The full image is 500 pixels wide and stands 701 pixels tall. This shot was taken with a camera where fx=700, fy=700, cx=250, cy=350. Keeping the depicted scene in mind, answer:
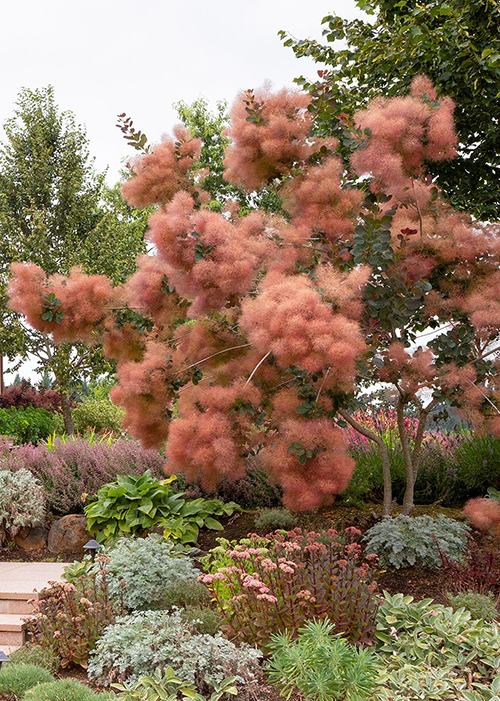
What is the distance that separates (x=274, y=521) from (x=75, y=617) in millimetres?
2054

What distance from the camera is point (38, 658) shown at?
399cm

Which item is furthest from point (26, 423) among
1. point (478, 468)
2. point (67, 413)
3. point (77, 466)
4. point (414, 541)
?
point (414, 541)

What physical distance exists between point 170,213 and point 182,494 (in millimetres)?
2802

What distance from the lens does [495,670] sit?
3.72m

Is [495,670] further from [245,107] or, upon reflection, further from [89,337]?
[245,107]

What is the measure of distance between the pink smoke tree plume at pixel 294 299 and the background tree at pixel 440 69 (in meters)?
0.44

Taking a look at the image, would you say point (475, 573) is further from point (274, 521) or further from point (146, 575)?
point (146, 575)

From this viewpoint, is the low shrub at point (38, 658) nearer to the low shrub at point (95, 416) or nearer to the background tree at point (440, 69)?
the background tree at point (440, 69)

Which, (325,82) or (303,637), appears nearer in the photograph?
(303,637)

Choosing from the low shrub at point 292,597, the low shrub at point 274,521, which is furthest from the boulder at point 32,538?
the low shrub at point 292,597

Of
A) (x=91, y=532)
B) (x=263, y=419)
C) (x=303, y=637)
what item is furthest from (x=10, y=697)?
(x=91, y=532)

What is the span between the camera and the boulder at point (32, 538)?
22.5 feet

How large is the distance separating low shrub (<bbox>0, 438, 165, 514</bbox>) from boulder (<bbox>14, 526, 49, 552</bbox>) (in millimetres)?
268

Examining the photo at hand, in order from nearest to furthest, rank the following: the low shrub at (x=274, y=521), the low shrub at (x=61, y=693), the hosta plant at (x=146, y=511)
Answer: the low shrub at (x=61, y=693)
the low shrub at (x=274, y=521)
the hosta plant at (x=146, y=511)
